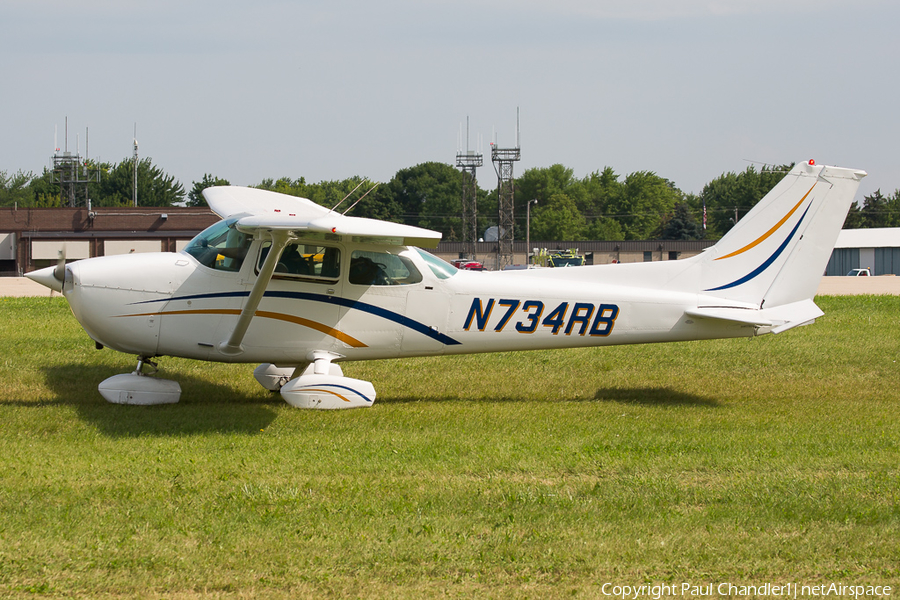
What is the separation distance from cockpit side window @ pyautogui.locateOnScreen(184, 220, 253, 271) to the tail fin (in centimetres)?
548

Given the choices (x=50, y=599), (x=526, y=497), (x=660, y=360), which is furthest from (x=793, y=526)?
(x=660, y=360)

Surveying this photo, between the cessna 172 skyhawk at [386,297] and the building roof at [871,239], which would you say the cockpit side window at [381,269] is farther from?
the building roof at [871,239]

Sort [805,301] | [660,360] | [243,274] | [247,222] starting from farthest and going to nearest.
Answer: [660,360], [805,301], [243,274], [247,222]

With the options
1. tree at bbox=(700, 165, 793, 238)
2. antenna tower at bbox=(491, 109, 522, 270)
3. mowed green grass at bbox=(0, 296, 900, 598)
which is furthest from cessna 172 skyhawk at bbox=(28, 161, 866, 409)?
tree at bbox=(700, 165, 793, 238)

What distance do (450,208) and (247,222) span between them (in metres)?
108

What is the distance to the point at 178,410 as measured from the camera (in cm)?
873

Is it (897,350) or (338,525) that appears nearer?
(338,525)

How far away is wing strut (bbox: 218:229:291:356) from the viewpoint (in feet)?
25.6

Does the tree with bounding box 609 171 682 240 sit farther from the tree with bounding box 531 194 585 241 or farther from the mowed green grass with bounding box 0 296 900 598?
the mowed green grass with bounding box 0 296 900 598

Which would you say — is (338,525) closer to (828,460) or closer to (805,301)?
(828,460)

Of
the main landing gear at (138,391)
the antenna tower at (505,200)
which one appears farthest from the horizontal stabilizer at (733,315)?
the antenna tower at (505,200)

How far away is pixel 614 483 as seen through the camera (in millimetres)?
6145

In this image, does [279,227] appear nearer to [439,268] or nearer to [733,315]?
[439,268]

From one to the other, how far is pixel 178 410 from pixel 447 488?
408cm
